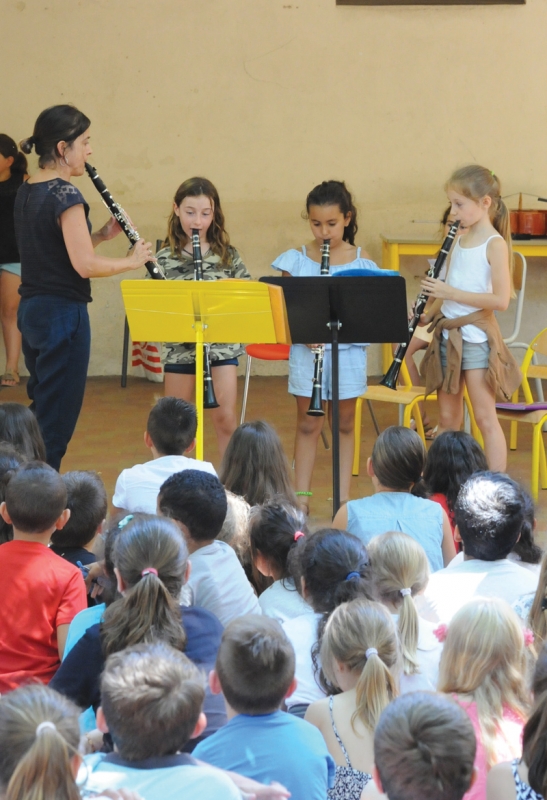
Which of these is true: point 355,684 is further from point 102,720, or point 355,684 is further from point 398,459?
point 398,459

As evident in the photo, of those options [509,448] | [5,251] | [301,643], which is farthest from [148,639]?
[5,251]

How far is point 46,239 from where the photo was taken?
3623 millimetres

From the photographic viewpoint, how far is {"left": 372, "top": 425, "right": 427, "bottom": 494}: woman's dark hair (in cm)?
288

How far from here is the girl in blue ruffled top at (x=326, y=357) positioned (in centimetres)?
409

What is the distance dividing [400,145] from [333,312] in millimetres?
4234

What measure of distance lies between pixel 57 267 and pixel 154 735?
245 centimetres

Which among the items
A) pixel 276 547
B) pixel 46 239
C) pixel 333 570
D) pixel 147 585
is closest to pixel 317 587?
pixel 333 570

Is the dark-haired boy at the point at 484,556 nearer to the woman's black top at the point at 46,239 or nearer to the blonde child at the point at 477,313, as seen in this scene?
the blonde child at the point at 477,313

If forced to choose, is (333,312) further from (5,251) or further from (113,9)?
(113,9)

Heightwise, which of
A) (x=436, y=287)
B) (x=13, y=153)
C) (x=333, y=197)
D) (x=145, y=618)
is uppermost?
(x=13, y=153)

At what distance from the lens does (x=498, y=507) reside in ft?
7.77

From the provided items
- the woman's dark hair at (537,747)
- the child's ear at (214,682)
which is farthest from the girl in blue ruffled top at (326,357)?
the woman's dark hair at (537,747)

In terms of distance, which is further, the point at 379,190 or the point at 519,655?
the point at 379,190

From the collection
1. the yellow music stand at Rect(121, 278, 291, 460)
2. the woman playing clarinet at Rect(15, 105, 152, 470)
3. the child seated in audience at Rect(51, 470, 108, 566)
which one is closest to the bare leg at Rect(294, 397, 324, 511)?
the yellow music stand at Rect(121, 278, 291, 460)
